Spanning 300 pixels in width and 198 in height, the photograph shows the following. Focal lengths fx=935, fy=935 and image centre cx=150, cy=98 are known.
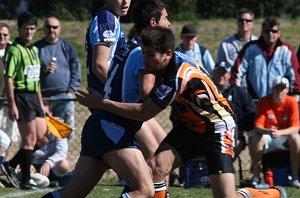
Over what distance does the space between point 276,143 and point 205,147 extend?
4.24m

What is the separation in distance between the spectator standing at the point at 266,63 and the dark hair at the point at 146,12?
175 inches

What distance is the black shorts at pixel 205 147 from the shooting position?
6.89 metres

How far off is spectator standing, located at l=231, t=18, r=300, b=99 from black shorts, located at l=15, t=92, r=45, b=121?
2.49 meters

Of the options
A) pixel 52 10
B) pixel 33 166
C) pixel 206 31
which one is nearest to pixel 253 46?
pixel 33 166

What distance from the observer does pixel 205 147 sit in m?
6.95

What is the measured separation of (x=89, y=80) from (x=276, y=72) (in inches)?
171

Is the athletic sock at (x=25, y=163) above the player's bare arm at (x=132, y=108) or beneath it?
beneath

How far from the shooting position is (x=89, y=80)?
25.2 feet

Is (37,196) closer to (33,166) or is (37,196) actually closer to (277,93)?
Result: (33,166)

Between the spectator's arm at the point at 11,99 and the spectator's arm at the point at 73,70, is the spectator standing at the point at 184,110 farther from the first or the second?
the spectator's arm at the point at 73,70

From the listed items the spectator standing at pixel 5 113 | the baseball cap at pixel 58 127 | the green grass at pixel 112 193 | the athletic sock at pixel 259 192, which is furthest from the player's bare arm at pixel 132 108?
the spectator standing at pixel 5 113

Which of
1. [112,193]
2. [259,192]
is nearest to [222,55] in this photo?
[112,193]

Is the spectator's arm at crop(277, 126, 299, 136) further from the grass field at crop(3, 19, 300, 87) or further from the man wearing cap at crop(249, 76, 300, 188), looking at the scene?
the grass field at crop(3, 19, 300, 87)

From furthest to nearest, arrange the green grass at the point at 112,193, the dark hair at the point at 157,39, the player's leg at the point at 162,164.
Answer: the green grass at the point at 112,193 < the player's leg at the point at 162,164 < the dark hair at the point at 157,39
